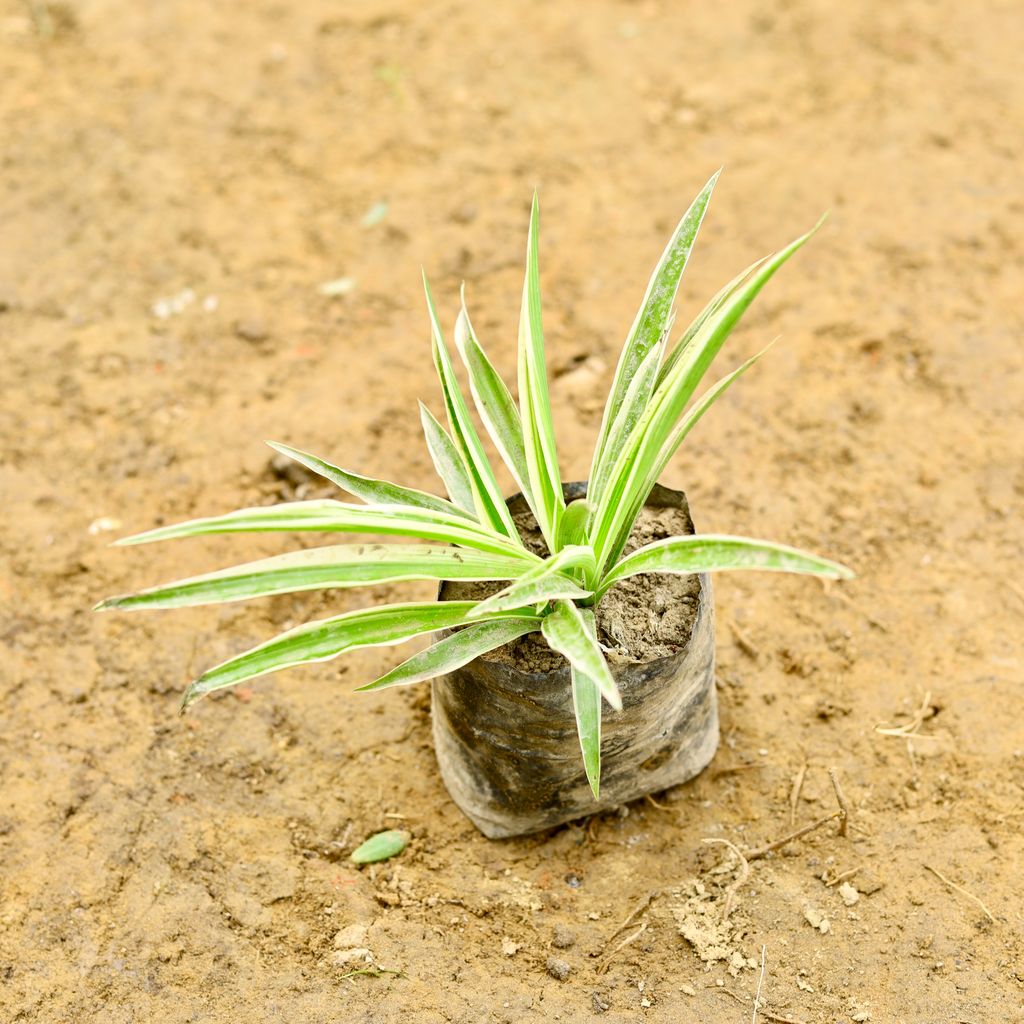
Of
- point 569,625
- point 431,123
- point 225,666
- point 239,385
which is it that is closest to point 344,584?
point 225,666

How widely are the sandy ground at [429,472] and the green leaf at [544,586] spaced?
0.69 m

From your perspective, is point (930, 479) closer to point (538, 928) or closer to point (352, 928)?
point (538, 928)

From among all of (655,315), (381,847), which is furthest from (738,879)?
(655,315)

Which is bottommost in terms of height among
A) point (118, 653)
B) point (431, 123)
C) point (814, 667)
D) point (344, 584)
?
point (118, 653)

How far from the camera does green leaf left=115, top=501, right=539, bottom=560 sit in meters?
1.62

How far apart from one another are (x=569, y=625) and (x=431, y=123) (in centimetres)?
259

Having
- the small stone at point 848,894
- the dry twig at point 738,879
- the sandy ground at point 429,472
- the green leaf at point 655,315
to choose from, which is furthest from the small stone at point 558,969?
the green leaf at point 655,315

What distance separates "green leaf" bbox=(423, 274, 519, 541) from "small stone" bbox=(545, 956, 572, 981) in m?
0.75

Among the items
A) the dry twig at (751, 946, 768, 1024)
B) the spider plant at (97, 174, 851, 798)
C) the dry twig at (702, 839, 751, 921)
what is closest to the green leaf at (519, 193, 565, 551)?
the spider plant at (97, 174, 851, 798)

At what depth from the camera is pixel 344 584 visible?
5.60 feet

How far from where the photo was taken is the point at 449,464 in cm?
210

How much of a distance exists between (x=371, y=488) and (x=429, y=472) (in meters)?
0.93

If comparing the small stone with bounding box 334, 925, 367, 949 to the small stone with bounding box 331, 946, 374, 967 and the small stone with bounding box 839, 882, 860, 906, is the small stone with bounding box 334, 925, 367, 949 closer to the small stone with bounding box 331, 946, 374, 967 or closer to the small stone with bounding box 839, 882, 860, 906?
the small stone with bounding box 331, 946, 374, 967

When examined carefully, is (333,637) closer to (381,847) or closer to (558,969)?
(381,847)
